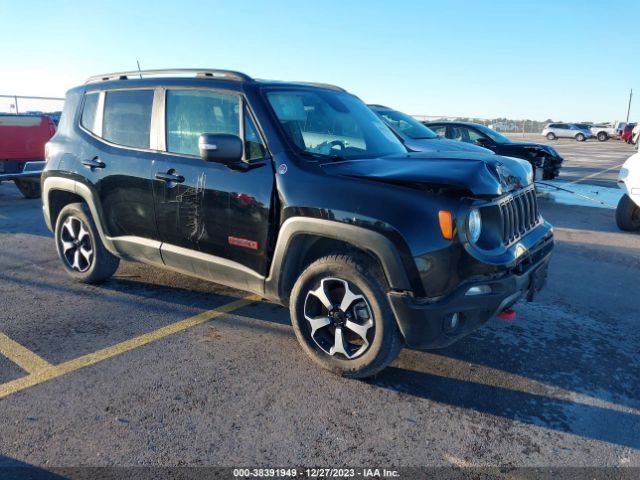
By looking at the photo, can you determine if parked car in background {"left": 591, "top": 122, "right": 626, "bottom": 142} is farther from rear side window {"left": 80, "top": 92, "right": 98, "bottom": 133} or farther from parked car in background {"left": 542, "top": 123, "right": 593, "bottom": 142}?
rear side window {"left": 80, "top": 92, "right": 98, "bottom": 133}

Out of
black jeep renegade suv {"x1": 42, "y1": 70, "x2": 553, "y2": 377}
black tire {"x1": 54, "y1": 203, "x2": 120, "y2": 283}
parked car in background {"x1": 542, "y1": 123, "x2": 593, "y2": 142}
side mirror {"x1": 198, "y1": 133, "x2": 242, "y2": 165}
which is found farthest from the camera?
parked car in background {"x1": 542, "y1": 123, "x2": 593, "y2": 142}

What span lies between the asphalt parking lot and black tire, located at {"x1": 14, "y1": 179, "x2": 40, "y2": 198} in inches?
252

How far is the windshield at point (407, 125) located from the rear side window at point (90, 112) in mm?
5219

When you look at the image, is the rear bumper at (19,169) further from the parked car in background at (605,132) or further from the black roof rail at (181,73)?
the parked car in background at (605,132)

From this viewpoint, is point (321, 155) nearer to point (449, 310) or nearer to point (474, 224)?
point (474, 224)

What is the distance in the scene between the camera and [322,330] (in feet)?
11.0

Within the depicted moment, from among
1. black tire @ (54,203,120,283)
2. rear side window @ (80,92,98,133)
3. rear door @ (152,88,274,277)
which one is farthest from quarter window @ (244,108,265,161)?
black tire @ (54,203,120,283)

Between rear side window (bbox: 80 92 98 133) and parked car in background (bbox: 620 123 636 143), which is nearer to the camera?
rear side window (bbox: 80 92 98 133)

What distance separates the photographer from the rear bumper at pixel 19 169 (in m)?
9.30

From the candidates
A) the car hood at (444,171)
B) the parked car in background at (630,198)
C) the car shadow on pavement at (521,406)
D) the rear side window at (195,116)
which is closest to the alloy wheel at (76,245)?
the rear side window at (195,116)

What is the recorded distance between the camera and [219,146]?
3.28 m

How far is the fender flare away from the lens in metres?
2.91

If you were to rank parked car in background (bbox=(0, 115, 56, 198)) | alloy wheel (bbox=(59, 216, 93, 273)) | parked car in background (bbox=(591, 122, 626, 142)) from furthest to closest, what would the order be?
1. parked car in background (bbox=(591, 122, 626, 142))
2. parked car in background (bbox=(0, 115, 56, 198))
3. alloy wheel (bbox=(59, 216, 93, 273))

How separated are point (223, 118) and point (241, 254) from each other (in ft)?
3.36
